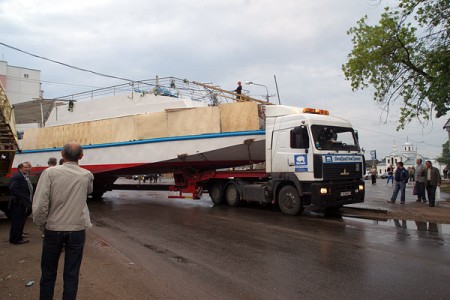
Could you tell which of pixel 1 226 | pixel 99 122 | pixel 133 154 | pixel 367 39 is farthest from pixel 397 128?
pixel 1 226

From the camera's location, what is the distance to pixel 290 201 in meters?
10.4

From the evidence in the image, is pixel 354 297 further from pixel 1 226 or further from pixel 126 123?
pixel 126 123

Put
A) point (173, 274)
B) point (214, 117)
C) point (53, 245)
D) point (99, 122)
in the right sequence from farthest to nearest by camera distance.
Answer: point (99, 122), point (214, 117), point (173, 274), point (53, 245)

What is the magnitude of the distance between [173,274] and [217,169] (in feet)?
29.1

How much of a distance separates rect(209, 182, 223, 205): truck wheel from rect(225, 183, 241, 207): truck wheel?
32 cm

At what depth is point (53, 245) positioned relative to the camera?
3281mm

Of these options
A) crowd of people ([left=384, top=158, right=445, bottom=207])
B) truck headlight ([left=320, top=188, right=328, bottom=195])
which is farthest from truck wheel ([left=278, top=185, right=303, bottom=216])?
crowd of people ([left=384, top=158, right=445, bottom=207])

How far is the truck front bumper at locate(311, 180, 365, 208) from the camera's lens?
9539mm

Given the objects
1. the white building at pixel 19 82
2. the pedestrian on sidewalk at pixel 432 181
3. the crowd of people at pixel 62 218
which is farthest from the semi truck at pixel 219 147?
the white building at pixel 19 82

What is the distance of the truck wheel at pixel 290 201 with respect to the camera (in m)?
10.2

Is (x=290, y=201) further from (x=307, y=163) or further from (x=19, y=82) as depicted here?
(x=19, y=82)

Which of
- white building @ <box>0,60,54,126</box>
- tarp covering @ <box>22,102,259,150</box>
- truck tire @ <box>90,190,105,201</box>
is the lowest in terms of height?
truck tire @ <box>90,190,105,201</box>

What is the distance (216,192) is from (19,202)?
737cm

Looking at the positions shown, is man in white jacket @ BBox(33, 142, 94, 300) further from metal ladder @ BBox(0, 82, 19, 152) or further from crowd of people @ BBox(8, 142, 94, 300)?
metal ladder @ BBox(0, 82, 19, 152)
